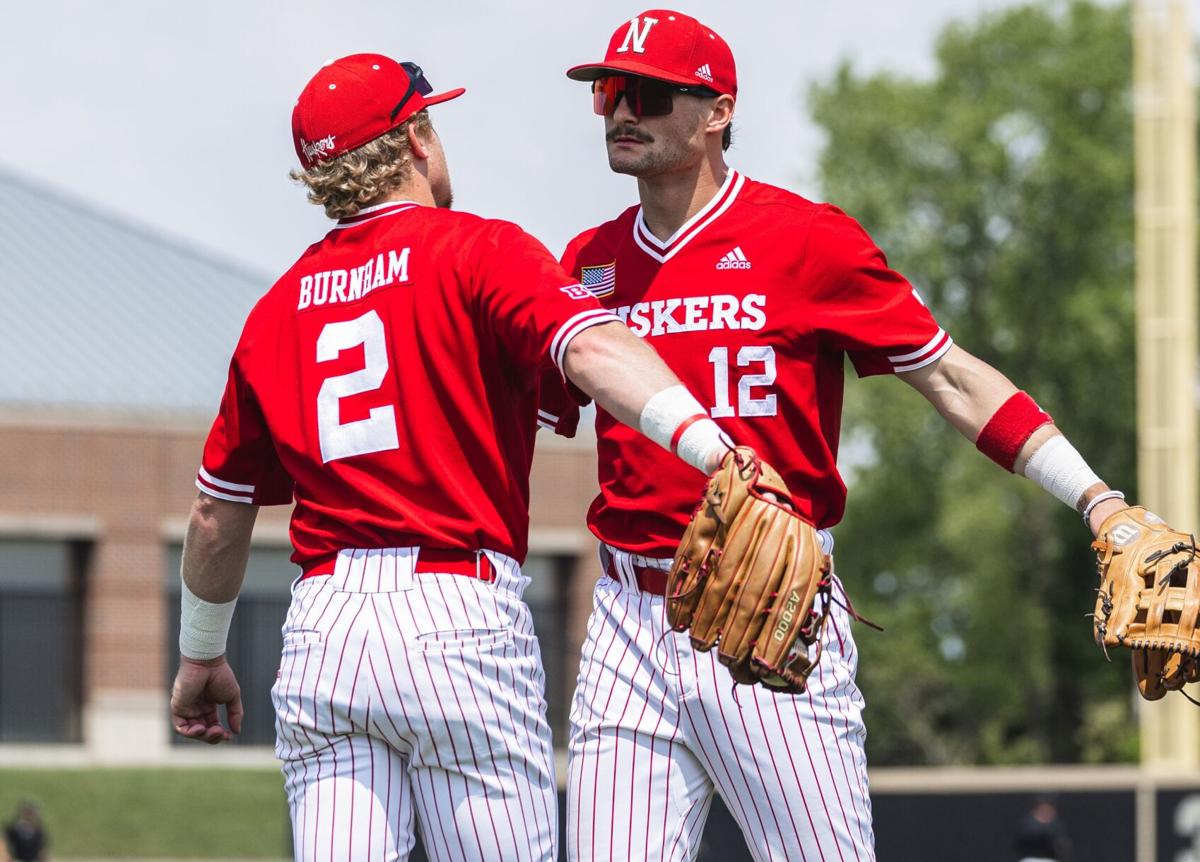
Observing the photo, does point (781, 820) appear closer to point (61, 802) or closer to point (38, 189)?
point (61, 802)

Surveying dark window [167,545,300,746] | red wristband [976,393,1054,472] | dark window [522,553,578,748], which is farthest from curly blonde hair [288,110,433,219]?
dark window [167,545,300,746]

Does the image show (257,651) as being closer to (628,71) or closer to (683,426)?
(628,71)

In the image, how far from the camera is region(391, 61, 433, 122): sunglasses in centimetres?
406

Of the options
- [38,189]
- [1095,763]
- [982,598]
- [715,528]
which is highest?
[38,189]

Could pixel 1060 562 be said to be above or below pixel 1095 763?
above

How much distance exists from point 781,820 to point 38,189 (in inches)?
1436

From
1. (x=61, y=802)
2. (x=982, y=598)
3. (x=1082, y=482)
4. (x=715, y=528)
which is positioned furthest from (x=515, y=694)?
(x=982, y=598)

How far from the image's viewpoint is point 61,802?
79.2ft

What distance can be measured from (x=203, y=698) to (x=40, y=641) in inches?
985

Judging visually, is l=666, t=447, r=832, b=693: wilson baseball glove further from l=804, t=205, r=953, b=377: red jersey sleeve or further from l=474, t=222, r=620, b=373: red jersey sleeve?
l=804, t=205, r=953, b=377: red jersey sleeve

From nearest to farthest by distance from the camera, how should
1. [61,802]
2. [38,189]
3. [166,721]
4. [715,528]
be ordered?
[715,528], [61,802], [166,721], [38,189]

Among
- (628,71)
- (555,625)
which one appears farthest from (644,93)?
(555,625)

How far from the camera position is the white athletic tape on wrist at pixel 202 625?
14.6 feet

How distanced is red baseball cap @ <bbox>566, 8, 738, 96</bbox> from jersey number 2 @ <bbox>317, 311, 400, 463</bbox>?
1032 mm
